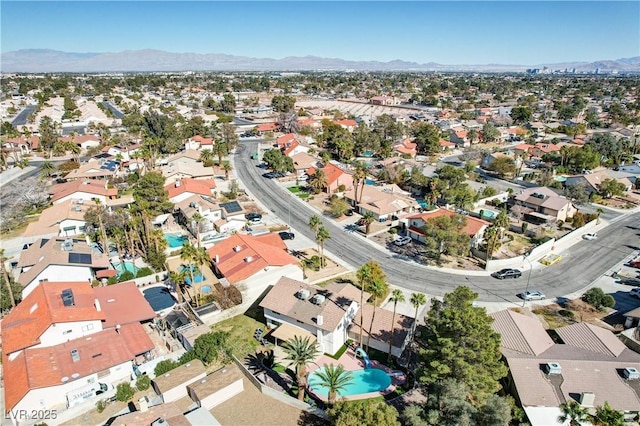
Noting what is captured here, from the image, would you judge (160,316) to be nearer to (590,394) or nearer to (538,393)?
(538,393)

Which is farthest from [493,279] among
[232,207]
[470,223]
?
[232,207]

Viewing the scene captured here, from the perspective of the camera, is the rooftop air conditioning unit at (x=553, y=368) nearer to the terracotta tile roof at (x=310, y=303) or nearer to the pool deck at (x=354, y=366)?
the pool deck at (x=354, y=366)

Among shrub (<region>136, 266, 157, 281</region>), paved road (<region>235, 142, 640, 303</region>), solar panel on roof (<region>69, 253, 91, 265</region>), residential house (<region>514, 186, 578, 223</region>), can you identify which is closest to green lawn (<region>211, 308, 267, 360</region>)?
shrub (<region>136, 266, 157, 281</region>)

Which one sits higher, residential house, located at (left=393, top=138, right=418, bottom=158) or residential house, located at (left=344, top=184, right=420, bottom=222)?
residential house, located at (left=393, top=138, right=418, bottom=158)

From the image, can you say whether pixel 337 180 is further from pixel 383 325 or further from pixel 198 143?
pixel 198 143

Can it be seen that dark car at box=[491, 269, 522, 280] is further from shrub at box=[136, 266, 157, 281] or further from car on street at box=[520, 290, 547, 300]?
shrub at box=[136, 266, 157, 281]

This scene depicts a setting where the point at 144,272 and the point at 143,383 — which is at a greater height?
the point at 144,272

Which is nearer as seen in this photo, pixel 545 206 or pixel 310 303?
pixel 310 303
